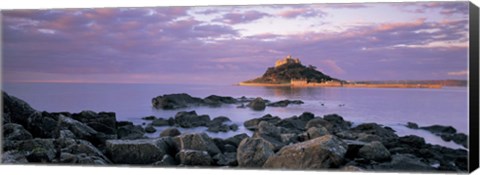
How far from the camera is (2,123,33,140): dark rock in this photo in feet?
41.4

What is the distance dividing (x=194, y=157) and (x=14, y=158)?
2.62m

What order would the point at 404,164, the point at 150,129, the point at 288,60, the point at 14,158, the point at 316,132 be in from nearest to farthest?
1. the point at 404,164
2. the point at 316,132
3. the point at 288,60
4. the point at 150,129
5. the point at 14,158

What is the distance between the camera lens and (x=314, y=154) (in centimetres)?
1145

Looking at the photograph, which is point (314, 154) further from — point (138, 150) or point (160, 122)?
point (138, 150)

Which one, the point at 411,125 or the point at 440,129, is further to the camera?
the point at 411,125

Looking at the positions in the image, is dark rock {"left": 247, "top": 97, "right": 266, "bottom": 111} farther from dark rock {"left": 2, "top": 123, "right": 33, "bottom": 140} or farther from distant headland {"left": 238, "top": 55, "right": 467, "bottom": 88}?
dark rock {"left": 2, "top": 123, "right": 33, "bottom": 140}

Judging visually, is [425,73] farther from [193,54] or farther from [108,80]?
[108,80]

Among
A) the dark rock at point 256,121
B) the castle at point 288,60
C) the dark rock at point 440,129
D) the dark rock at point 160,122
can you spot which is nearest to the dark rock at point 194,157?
the dark rock at point 160,122

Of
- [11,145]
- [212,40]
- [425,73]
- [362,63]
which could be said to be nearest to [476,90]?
[425,73]

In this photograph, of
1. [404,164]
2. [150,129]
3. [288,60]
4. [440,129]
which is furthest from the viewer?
[150,129]

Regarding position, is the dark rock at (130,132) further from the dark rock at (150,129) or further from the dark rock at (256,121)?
the dark rock at (256,121)

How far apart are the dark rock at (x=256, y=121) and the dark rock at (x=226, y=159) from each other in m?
0.42

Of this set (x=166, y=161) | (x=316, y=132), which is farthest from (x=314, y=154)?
(x=166, y=161)

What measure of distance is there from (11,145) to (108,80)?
162cm
